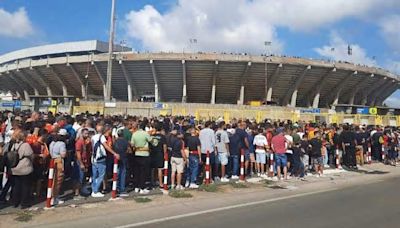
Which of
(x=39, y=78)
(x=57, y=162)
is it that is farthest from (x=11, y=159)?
(x=39, y=78)

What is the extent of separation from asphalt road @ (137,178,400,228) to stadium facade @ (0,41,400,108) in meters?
41.3

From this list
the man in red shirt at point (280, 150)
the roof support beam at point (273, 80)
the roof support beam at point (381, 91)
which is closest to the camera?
the man in red shirt at point (280, 150)

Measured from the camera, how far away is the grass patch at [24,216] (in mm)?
7008

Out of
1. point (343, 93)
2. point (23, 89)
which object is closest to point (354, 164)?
point (343, 93)

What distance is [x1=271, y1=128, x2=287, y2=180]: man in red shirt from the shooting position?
42.0 ft

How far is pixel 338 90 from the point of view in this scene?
5934cm

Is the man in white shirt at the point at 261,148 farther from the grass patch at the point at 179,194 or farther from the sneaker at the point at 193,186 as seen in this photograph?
the grass patch at the point at 179,194

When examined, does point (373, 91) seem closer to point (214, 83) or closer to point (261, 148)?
point (214, 83)

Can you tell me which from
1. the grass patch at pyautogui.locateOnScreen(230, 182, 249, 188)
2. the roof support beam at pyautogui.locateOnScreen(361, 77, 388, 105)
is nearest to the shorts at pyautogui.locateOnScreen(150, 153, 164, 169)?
the grass patch at pyautogui.locateOnScreen(230, 182, 249, 188)

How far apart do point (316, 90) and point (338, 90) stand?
356 centimetres

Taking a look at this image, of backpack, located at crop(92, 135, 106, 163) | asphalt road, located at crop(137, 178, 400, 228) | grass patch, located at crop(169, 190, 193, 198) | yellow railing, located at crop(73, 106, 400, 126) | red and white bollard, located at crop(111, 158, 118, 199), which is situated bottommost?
asphalt road, located at crop(137, 178, 400, 228)

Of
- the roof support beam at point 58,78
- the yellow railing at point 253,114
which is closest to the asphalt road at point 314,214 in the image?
the yellow railing at point 253,114

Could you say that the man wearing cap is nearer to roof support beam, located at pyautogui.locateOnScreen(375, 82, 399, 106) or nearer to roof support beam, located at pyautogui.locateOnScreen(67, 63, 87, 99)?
roof support beam, located at pyautogui.locateOnScreen(67, 63, 87, 99)

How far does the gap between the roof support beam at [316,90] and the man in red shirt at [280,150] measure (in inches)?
1760
